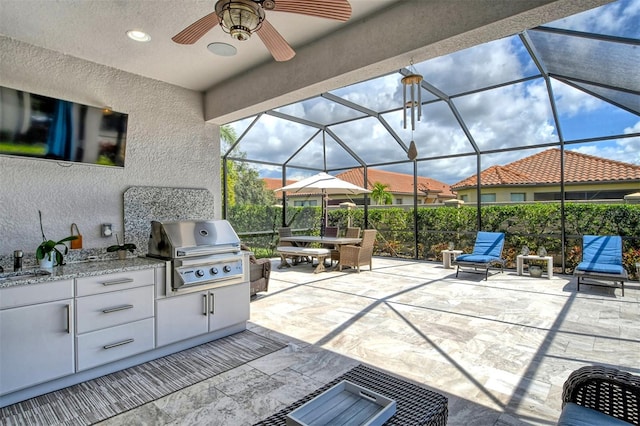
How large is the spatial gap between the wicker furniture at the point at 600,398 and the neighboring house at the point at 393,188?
7.16m

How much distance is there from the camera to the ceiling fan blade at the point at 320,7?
193 cm

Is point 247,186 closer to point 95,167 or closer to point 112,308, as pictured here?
point 95,167

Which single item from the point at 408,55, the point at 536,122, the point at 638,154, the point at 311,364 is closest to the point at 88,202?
the point at 311,364

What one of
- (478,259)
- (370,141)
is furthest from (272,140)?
(478,259)

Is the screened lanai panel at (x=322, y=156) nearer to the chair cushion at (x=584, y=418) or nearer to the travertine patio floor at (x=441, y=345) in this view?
the travertine patio floor at (x=441, y=345)

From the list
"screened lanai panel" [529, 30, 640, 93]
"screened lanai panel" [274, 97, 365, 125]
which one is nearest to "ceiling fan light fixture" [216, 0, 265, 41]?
"screened lanai panel" [529, 30, 640, 93]

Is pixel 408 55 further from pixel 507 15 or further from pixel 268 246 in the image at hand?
pixel 268 246

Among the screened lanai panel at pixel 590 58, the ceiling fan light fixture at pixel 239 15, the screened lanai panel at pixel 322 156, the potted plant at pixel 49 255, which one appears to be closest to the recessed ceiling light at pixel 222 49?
the ceiling fan light fixture at pixel 239 15

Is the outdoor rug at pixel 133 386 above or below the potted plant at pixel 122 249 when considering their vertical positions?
below

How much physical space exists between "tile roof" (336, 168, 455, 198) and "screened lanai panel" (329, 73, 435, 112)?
2397 mm

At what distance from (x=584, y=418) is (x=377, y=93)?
19.5 feet

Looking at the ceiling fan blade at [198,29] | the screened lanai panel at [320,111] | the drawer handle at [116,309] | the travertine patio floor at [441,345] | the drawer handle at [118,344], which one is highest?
the screened lanai panel at [320,111]

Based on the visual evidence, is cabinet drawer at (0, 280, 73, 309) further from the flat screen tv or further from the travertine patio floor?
the flat screen tv

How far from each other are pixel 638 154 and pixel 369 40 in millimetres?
5967
